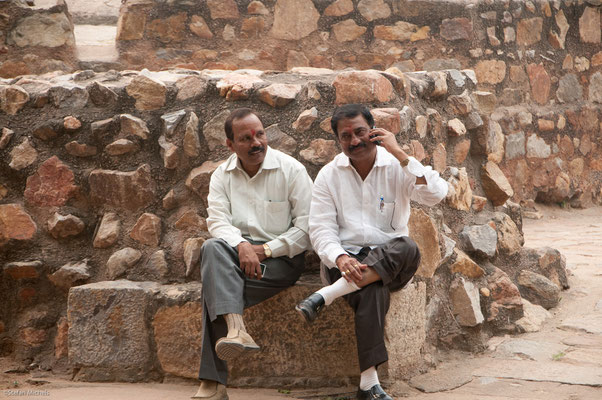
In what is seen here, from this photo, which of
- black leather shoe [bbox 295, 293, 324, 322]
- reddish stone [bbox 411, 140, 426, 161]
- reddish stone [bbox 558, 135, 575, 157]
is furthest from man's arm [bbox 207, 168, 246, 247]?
reddish stone [bbox 558, 135, 575, 157]

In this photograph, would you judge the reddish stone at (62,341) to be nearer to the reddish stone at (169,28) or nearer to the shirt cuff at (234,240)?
the shirt cuff at (234,240)

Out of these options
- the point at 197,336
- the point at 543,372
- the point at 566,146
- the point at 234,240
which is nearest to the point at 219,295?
the point at 234,240

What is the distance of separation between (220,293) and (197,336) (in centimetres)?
53

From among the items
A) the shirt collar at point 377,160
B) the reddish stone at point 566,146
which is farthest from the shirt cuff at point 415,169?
the reddish stone at point 566,146

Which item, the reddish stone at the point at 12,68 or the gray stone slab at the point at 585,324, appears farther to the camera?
the reddish stone at the point at 12,68

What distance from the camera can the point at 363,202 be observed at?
3225 mm

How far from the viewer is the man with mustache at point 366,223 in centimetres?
297

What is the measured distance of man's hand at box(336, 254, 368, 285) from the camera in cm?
296

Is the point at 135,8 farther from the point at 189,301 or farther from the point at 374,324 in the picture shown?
the point at 374,324

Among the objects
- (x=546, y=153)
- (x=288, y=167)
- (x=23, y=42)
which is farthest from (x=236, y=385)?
(x=546, y=153)

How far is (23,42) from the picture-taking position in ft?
17.0

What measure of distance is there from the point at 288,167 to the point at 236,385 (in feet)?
3.28

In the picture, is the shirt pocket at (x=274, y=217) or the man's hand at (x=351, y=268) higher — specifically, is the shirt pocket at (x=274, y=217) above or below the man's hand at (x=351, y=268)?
above

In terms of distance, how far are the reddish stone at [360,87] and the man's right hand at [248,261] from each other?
929mm
